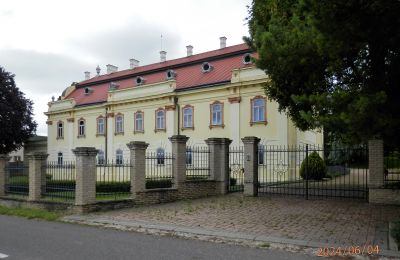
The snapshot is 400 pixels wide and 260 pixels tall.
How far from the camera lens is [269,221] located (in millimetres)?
11117

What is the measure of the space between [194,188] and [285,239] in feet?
26.5

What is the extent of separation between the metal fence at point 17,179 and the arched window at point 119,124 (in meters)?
21.1

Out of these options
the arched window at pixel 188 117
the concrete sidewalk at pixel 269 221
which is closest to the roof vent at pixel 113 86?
the arched window at pixel 188 117

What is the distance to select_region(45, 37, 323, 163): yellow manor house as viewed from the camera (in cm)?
2947

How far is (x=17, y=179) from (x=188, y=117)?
18187 millimetres

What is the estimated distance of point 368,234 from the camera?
931cm

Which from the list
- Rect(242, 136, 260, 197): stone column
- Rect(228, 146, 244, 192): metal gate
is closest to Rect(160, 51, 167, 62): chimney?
Rect(228, 146, 244, 192): metal gate

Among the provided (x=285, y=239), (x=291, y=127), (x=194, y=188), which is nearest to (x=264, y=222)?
(x=285, y=239)

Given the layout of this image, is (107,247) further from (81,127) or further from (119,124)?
(81,127)

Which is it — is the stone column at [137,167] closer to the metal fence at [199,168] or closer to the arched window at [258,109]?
the metal fence at [199,168]

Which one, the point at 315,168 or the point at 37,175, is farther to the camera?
the point at 315,168

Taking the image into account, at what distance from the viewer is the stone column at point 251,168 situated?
1696 cm

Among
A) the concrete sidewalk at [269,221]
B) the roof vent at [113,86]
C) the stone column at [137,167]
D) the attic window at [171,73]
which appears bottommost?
the concrete sidewalk at [269,221]

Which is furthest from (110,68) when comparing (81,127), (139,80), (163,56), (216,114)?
(216,114)
